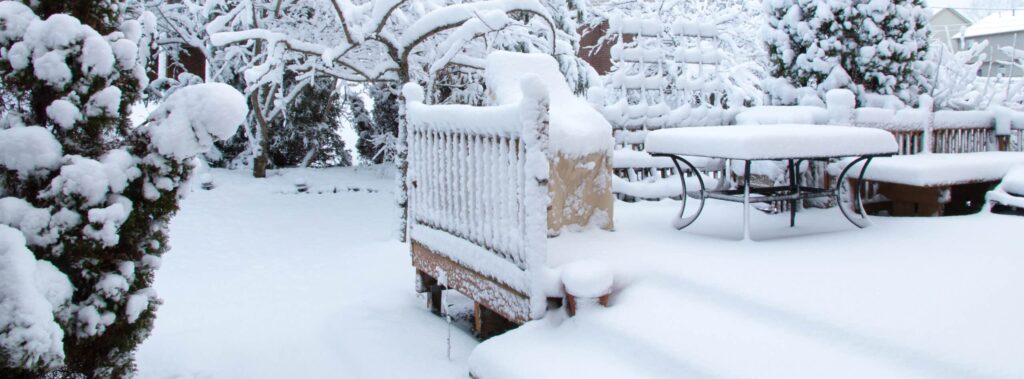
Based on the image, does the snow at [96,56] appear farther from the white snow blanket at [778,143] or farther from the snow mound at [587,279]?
the white snow blanket at [778,143]

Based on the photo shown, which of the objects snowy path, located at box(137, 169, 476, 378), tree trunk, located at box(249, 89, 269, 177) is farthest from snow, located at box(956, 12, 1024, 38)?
snowy path, located at box(137, 169, 476, 378)

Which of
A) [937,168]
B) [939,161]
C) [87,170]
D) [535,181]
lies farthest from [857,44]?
[87,170]

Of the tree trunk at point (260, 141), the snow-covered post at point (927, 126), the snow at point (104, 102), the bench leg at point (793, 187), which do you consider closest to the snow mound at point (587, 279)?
the bench leg at point (793, 187)

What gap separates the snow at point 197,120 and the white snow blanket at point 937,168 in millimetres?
4156

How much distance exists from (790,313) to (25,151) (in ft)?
9.21

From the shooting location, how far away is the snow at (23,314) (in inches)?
87.7

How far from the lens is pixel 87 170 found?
252cm

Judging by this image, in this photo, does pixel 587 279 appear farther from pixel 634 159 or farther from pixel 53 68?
pixel 634 159

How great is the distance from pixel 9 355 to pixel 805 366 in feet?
8.29

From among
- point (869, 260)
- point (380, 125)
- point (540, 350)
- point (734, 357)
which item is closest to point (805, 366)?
point (734, 357)

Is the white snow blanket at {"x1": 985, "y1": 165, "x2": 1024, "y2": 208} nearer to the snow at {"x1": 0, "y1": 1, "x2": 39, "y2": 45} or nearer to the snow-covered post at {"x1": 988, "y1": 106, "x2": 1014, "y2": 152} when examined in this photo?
the snow-covered post at {"x1": 988, "y1": 106, "x2": 1014, "y2": 152}

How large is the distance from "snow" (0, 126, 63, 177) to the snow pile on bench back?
2413mm

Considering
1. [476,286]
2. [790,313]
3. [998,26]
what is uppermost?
[998,26]

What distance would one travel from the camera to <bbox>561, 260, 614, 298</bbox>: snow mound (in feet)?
10.8
